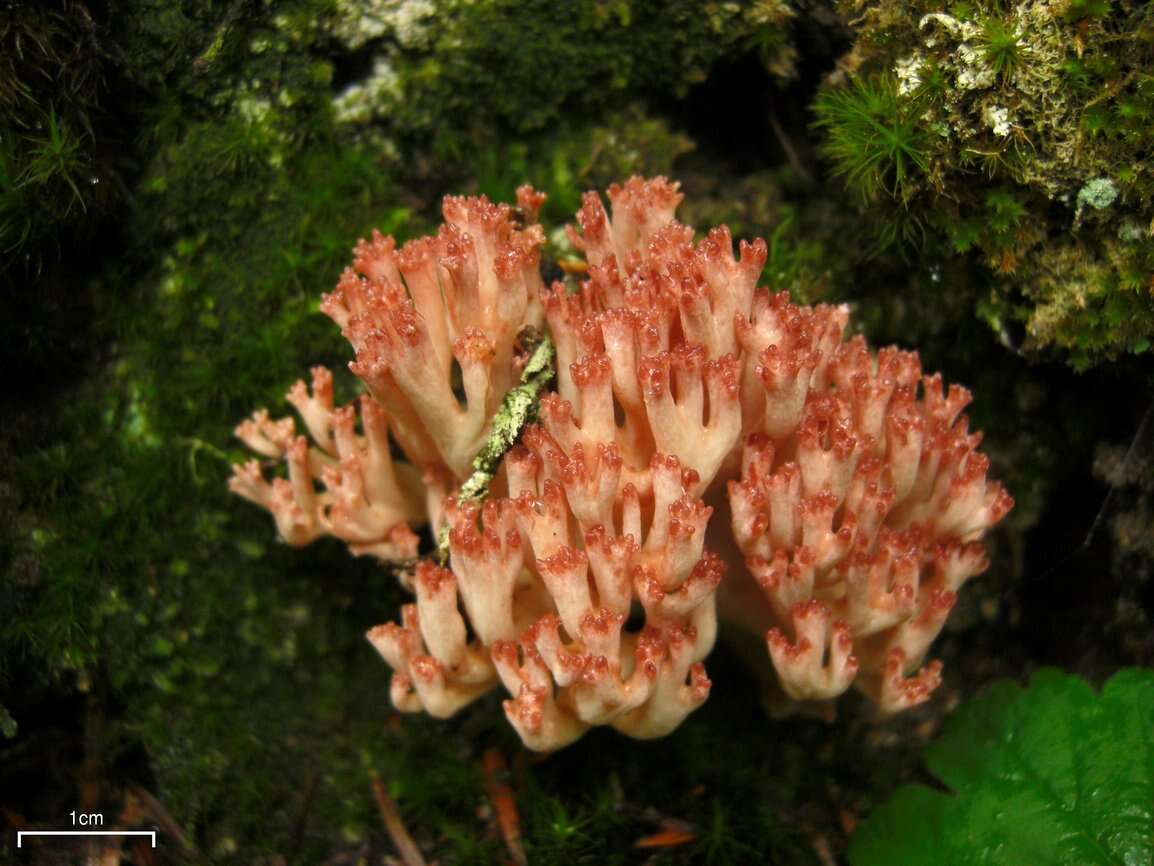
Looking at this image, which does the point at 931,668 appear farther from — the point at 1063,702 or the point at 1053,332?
the point at 1053,332

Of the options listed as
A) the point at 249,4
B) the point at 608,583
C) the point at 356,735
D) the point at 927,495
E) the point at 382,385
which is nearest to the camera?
the point at 608,583

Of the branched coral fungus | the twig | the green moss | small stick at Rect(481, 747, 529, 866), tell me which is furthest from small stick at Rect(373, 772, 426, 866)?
the green moss

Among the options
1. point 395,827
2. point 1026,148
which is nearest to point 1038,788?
point 1026,148

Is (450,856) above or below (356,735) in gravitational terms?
below

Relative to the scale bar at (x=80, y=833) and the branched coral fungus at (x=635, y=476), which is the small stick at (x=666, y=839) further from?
the scale bar at (x=80, y=833)

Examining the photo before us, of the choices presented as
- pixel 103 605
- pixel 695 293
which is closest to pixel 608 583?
pixel 695 293

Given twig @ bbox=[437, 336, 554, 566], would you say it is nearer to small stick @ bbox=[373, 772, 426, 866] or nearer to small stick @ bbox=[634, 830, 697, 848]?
small stick @ bbox=[373, 772, 426, 866]
